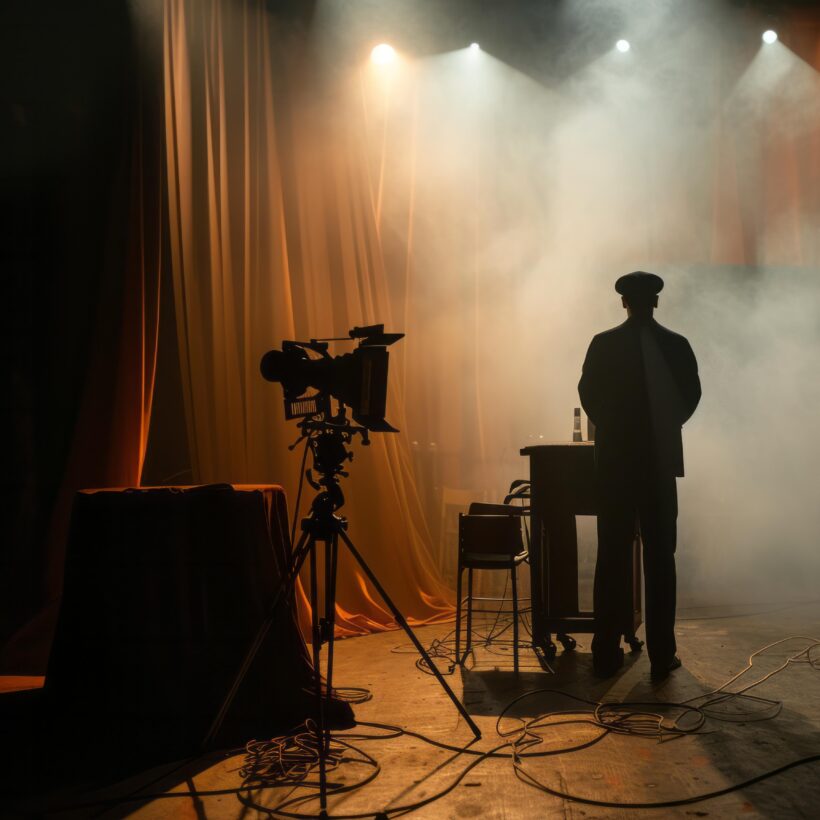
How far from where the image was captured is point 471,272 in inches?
221

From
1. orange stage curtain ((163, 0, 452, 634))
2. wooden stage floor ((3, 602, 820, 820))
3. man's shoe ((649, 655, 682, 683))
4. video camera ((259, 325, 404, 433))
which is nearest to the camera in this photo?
wooden stage floor ((3, 602, 820, 820))

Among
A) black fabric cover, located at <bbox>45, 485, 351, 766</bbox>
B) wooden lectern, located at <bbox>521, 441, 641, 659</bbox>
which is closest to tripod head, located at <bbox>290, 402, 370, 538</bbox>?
black fabric cover, located at <bbox>45, 485, 351, 766</bbox>

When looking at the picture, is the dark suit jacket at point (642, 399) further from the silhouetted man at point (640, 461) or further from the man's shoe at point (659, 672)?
the man's shoe at point (659, 672)

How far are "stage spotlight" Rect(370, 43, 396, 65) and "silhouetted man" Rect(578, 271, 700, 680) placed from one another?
2.89m

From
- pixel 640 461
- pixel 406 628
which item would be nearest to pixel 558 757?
pixel 406 628

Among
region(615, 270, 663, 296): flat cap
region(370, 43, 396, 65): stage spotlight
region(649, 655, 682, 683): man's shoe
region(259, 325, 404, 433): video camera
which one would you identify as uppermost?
region(370, 43, 396, 65): stage spotlight

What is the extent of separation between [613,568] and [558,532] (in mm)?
339

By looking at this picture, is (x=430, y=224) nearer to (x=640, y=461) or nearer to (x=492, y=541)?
(x=492, y=541)

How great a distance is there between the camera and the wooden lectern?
337cm

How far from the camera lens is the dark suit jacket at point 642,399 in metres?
3.05

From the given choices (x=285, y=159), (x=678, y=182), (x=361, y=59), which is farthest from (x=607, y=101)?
(x=285, y=159)

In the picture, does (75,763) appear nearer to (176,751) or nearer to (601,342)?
(176,751)

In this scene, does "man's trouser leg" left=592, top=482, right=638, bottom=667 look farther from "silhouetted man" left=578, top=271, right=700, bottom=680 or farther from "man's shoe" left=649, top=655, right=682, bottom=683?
"man's shoe" left=649, top=655, right=682, bottom=683

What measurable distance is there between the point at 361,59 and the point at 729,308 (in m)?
3.35
